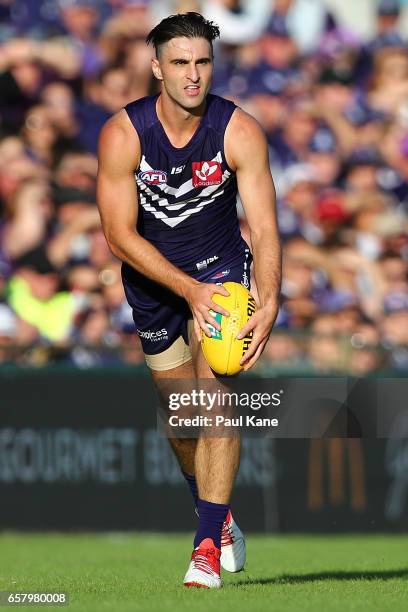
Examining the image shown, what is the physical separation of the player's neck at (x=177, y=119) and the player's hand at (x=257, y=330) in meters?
1.06

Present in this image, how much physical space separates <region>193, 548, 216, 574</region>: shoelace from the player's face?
222 centimetres

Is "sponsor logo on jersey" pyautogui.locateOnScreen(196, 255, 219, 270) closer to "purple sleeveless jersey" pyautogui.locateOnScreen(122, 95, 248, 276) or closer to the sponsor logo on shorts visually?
"purple sleeveless jersey" pyautogui.locateOnScreen(122, 95, 248, 276)

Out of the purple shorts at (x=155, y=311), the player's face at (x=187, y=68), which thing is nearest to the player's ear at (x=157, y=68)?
the player's face at (x=187, y=68)

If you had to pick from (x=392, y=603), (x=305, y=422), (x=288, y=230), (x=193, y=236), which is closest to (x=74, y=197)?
(x=288, y=230)

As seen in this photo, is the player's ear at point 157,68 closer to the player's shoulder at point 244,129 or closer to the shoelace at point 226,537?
the player's shoulder at point 244,129

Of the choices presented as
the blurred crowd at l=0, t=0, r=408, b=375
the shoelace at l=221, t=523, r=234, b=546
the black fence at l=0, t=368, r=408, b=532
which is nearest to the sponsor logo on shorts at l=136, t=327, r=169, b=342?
the shoelace at l=221, t=523, r=234, b=546

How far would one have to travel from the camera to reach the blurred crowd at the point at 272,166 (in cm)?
1184

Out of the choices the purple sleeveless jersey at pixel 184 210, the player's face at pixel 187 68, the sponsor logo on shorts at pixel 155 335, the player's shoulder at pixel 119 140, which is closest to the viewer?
the player's face at pixel 187 68

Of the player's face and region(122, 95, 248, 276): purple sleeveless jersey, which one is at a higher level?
the player's face

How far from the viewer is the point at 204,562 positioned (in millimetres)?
6391

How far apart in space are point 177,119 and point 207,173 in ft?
1.04

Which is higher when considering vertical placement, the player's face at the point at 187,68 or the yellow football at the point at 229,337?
the player's face at the point at 187,68

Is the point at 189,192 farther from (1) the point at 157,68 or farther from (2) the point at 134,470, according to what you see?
(2) the point at 134,470

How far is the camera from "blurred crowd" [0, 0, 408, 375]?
1184 cm
